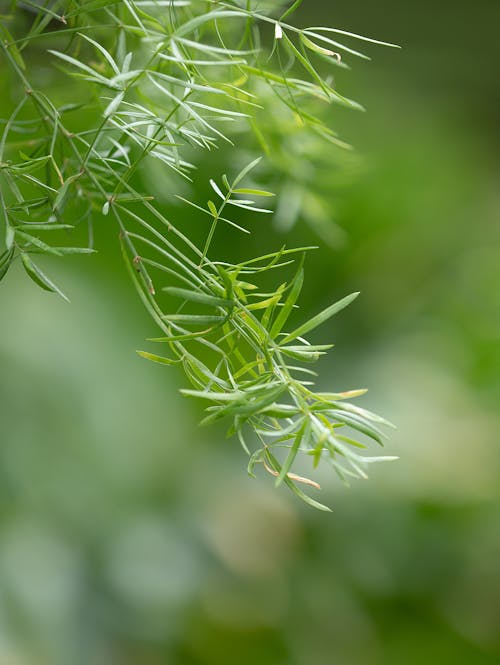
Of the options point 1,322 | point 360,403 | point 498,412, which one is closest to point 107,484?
point 1,322

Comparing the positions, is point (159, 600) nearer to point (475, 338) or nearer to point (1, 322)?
point (1, 322)

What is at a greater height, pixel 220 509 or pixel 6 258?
pixel 6 258

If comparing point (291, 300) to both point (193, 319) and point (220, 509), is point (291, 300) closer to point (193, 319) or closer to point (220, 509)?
point (193, 319)

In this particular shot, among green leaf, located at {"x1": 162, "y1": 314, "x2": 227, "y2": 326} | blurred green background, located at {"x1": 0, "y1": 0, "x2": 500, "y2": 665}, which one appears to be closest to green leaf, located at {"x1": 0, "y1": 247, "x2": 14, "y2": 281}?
green leaf, located at {"x1": 162, "y1": 314, "x2": 227, "y2": 326}

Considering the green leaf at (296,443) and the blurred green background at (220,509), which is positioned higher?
the green leaf at (296,443)

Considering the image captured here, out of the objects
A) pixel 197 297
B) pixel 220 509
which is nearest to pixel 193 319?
pixel 197 297

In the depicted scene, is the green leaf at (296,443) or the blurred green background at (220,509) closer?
the green leaf at (296,443)

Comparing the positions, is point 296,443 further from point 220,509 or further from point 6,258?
point 220,509

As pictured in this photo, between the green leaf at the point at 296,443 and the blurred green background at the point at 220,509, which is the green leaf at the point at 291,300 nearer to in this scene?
the green leaf at the point at 296,443

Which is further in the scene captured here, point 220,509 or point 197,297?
point 220,509

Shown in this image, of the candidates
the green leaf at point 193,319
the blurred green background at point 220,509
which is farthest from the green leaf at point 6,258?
the blurred green background at point 220,509
